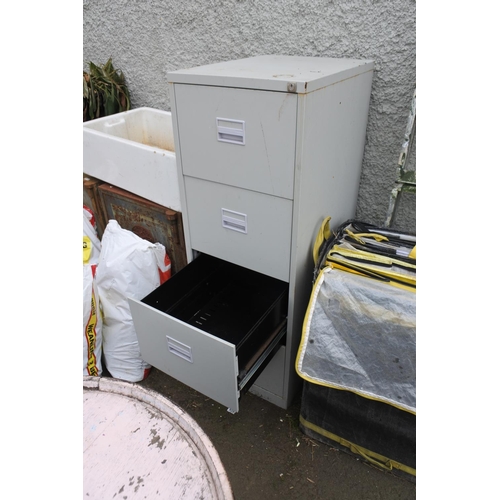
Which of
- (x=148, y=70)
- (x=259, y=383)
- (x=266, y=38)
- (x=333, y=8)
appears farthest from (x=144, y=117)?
(x=259, y=383)

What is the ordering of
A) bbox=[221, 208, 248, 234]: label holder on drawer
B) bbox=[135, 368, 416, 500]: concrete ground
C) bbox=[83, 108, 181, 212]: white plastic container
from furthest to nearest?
1. bbox=[83, 108, 181, 212]: white plastic container
2. bbox=[135, 368, 416, 500]: concrete ground
3. bbox=[221, 208, 248, 234]: label holder on drawer

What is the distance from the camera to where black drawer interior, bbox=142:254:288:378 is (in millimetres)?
1301

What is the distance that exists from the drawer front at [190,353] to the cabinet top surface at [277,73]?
2.21 ft

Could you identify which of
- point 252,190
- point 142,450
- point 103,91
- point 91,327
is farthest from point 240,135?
point 103,91

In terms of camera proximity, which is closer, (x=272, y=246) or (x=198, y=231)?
(x=272, y=246)

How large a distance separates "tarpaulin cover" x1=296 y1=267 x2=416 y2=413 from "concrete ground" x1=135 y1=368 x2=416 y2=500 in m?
0.45

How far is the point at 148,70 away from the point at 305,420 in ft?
5.84

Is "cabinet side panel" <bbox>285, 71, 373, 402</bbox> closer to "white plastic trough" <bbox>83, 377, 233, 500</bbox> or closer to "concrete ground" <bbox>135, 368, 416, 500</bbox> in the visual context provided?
"concrete ground" <bbox>135, 368, 416, 500</bbox>

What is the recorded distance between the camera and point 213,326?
144cm

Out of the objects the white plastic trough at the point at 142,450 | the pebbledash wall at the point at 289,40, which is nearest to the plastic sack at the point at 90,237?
the pebbledash wall at the point at 289,40

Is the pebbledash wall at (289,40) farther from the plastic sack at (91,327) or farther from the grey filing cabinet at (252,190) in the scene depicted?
the plastic sack at (91,327)

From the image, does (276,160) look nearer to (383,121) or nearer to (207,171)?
(207,171)

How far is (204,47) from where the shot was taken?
1.69 m

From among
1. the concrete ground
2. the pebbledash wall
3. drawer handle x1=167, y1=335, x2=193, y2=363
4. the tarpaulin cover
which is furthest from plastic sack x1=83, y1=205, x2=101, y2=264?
the tarpaulin cover
